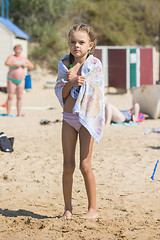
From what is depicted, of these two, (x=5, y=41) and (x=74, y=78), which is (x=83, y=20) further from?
(x=74, y=78)

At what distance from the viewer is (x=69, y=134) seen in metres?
3.30

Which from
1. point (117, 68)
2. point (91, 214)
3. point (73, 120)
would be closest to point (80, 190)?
point (91, 214)

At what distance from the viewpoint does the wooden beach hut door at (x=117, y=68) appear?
56.5 feet

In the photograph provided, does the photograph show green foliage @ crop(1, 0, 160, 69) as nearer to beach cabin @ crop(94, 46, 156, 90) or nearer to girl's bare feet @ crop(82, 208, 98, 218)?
beach cabin @ crop(94, 46, 156, 90)

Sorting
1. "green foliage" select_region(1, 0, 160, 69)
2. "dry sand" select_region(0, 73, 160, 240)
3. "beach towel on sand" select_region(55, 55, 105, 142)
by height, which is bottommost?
"dry sand" select_region(0, 73, 160, 240)

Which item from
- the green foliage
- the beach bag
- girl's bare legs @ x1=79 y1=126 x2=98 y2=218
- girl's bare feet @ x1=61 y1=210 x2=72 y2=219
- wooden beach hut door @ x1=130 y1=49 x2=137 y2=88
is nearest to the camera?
girl's bare legs @ x1=79 y1=126 x2=98 y2=218

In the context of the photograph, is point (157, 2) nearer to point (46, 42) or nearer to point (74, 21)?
point (74, 21)

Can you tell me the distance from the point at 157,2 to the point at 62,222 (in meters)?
30.7

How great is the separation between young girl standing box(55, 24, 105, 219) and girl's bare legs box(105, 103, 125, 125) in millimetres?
5349

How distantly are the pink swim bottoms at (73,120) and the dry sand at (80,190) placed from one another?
755mm

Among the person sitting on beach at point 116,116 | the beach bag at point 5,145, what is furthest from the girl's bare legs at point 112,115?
the beach bag at point 5,145

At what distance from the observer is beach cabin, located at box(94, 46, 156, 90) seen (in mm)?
17125

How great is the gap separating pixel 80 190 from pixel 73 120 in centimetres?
139

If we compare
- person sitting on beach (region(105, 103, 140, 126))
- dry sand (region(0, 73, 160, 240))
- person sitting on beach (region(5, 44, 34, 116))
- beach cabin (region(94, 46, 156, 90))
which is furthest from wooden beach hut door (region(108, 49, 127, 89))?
dry sand (region(0, 73, 160, 240))
